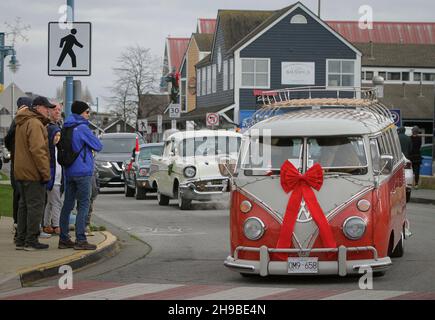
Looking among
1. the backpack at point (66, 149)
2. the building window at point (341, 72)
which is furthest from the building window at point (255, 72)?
the backpack at point (66, 149)

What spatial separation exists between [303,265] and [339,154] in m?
1.55

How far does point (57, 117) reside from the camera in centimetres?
1456

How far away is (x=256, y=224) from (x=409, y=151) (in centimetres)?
1609

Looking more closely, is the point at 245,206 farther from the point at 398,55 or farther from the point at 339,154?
the point at 398,55

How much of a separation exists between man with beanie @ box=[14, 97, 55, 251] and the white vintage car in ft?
28.0

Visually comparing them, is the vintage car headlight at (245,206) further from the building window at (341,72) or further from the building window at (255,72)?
the building window at (341,72)

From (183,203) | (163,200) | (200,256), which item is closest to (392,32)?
(163,200)

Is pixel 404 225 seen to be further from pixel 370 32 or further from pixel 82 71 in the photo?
pixel 370 32

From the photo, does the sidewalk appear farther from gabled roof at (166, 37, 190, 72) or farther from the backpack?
gabled roof at (166, 37, 190, 72)

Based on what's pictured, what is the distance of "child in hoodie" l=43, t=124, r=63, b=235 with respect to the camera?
574 inches

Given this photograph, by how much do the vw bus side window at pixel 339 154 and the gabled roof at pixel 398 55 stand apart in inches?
2670

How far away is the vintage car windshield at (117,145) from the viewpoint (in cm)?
3450

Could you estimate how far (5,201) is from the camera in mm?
23641
